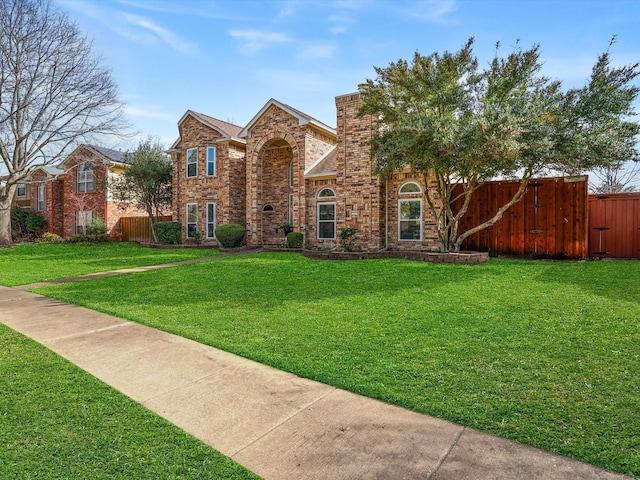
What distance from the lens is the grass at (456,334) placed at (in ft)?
9.39

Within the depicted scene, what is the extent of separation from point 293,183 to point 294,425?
16104 millimetres

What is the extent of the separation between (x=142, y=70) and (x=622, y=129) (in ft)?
48.0

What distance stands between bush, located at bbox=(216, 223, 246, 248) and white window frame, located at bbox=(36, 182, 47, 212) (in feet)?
65.3

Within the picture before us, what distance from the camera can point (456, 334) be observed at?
471cm

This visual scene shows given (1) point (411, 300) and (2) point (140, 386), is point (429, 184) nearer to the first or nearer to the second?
(1) point (411, 300)

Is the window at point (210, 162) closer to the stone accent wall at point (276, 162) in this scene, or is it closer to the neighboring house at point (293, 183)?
the neighboring house at point (293, 183)

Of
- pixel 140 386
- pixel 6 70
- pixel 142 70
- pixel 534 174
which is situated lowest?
pixel 140 386

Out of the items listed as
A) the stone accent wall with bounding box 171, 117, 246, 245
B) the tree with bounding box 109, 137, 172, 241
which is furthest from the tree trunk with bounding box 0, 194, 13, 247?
the stone accent wall with bounding box 171, 117, 246, 245

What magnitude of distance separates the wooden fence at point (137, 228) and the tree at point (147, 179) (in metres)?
1.24

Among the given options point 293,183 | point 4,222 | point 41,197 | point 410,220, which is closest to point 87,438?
point 410,220

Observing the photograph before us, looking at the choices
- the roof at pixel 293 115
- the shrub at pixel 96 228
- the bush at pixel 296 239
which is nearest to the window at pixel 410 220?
the bush at pixel 296 239

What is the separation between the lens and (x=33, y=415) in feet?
9.55

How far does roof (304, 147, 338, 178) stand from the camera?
16.5 metres

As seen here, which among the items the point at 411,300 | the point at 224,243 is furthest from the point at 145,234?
the point at 411,300
